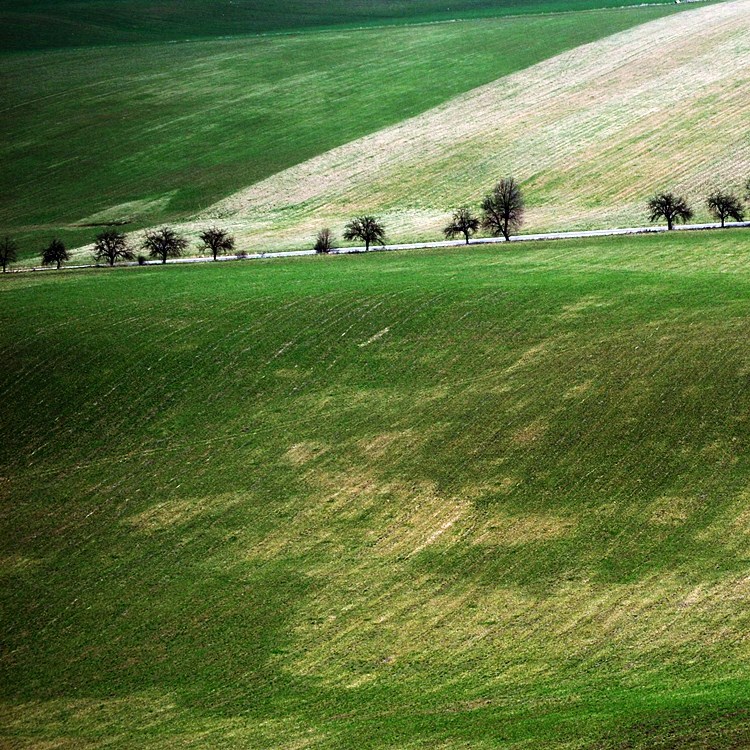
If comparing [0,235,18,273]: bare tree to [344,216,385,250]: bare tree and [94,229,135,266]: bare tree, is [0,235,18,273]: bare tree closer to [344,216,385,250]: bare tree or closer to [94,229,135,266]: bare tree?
[94,229,135,266]: bare tree

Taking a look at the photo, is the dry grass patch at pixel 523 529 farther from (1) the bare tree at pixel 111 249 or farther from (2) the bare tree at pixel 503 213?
(1) the bare tree at pixel 111 249

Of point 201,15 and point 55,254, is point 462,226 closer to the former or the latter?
point 55,254

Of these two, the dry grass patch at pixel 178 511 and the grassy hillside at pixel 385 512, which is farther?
the dry grass patch at pixel 178 511

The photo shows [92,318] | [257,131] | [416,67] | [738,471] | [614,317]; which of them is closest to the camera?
[738,471]

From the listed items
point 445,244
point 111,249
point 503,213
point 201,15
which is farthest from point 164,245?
point 201,15

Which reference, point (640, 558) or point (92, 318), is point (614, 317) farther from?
point (92, 318)

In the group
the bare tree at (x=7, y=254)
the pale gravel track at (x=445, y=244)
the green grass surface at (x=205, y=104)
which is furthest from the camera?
the green grass surface at (x=205, y=104)

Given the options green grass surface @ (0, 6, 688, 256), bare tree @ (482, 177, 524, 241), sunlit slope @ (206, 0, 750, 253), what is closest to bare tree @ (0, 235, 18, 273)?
green grass surface @ (0, 6, 688, 256)

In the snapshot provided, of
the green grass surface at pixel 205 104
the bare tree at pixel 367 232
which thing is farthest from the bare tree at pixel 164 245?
the bare tree at pixel 367 232

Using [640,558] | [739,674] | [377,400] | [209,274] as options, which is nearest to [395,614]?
[640,558]
